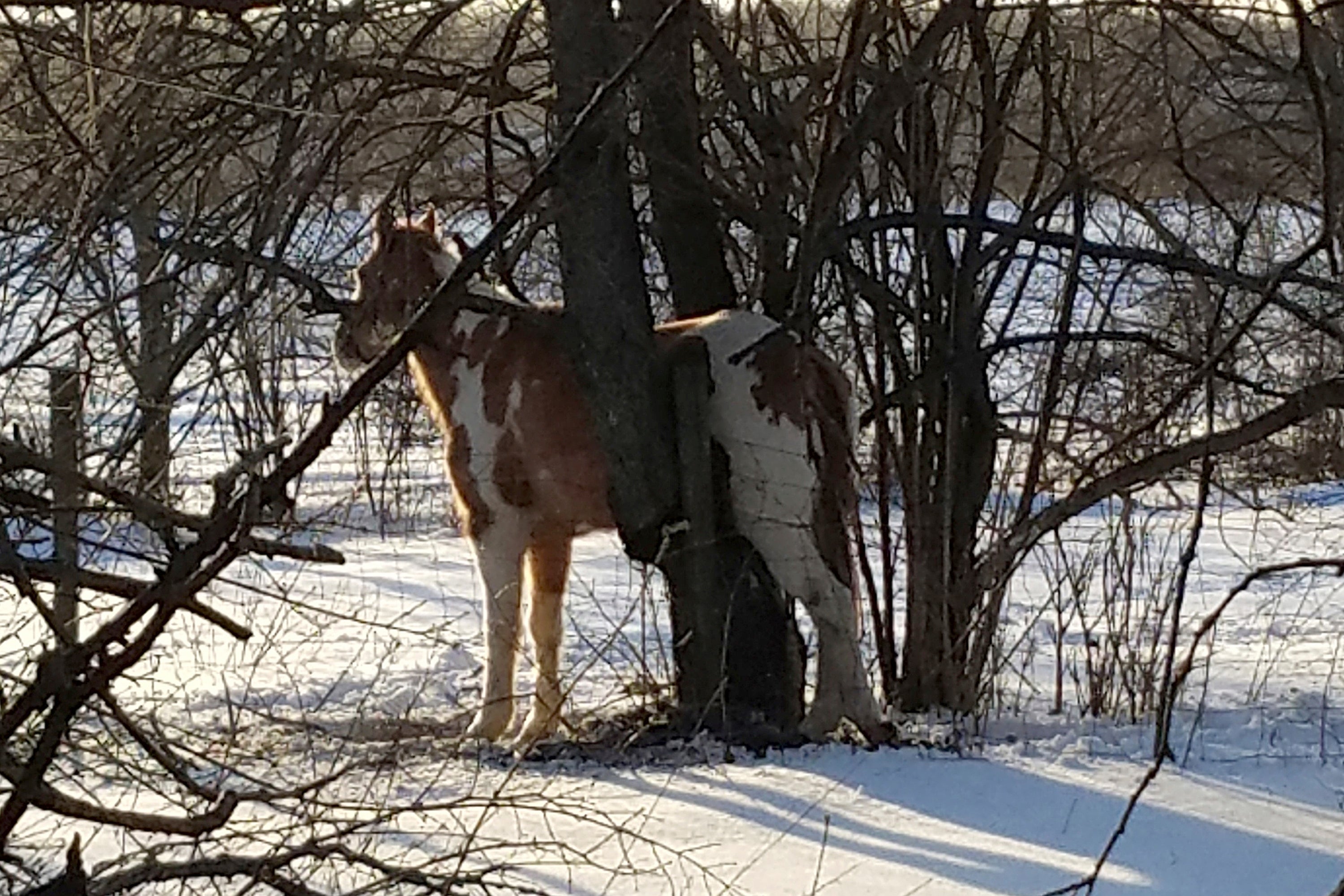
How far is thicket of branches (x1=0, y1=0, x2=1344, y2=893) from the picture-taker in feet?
18.4

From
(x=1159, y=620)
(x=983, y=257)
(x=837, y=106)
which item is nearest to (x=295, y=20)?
(x=837, y=106)

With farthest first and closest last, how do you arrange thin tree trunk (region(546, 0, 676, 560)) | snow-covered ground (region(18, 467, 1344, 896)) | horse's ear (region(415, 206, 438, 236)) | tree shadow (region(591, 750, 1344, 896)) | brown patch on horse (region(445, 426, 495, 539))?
horse's ear (region(415, 206, 438, 236)) → brown patch on horse (region(445, 426, 495, 539)) → thin tree trunk (region(546, 0, 676, 560)) → tree shadow (region(591, 750, 1344, 896)) → snow-covered ground (region(18, 467, 1344, 896))

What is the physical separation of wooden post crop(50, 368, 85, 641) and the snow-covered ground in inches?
10.4

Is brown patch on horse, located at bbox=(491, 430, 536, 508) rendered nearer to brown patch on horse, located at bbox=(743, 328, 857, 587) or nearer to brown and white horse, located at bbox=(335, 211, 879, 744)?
brown and white horse, located at bbox=(335, 211, 879, 744)

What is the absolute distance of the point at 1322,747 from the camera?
21.5 ft

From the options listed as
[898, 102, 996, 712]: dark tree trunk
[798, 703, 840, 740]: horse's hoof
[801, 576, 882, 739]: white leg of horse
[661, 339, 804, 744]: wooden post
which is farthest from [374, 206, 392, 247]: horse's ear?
[798, 703, 840, 740]: horse's hoof

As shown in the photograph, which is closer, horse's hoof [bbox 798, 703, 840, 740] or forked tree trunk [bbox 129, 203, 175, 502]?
forked tree trunk [bbox 129, 203, 175, 502]

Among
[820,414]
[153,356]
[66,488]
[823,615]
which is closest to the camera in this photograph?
[66,488]

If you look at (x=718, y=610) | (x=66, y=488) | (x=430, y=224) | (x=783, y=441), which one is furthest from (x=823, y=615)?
(x=66, y=488)

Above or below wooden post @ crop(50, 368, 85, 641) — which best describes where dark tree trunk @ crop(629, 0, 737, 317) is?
above

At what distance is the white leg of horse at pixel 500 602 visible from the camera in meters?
7.42

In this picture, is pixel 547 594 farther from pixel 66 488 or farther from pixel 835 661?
pixel 66 488

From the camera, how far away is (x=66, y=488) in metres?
3.04

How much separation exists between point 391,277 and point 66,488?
4.73 m
